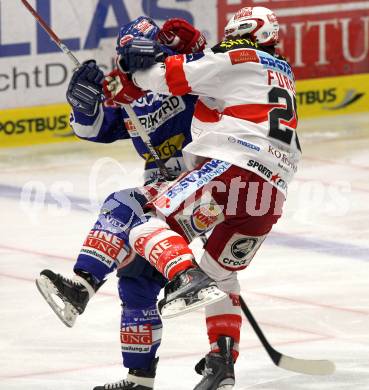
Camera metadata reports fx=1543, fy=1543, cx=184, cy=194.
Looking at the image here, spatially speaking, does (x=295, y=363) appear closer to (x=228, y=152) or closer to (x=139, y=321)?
(x=139, y=321)

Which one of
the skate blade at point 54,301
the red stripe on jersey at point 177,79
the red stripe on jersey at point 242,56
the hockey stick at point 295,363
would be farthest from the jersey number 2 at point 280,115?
the skate blade at point 54,301

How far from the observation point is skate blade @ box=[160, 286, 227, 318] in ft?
16.3

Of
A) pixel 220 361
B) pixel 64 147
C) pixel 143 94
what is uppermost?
pixel 143 94

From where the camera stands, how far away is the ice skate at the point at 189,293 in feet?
16.3

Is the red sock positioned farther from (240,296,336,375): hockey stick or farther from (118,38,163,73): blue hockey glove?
(118,38,163,73): blue hockey glove

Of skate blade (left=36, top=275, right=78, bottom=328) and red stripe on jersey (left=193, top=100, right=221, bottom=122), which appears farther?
red stripe on jersey (left=193, top=100, right=221, bottom=122)

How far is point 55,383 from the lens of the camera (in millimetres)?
5852

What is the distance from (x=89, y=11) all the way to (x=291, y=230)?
9.11 feet

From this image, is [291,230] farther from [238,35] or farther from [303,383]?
[238,35]

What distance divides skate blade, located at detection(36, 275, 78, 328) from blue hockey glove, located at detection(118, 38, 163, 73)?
31.4 inches

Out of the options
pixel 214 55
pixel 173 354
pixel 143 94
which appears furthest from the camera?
pixel 173 354

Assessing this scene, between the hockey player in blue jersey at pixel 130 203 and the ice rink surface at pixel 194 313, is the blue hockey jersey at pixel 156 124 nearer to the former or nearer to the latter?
the hockey player in blue jersey at pixel 130 203

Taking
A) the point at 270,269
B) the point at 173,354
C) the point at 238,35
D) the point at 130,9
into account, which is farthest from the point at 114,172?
the point at 238,35

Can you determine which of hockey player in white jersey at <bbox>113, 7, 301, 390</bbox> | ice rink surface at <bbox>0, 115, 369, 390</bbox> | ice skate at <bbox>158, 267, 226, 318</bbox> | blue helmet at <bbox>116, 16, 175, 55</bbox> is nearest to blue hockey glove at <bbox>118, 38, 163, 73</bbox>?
hockey player in white jersey at <bbox>113, 7, 301, 390</bbox>
